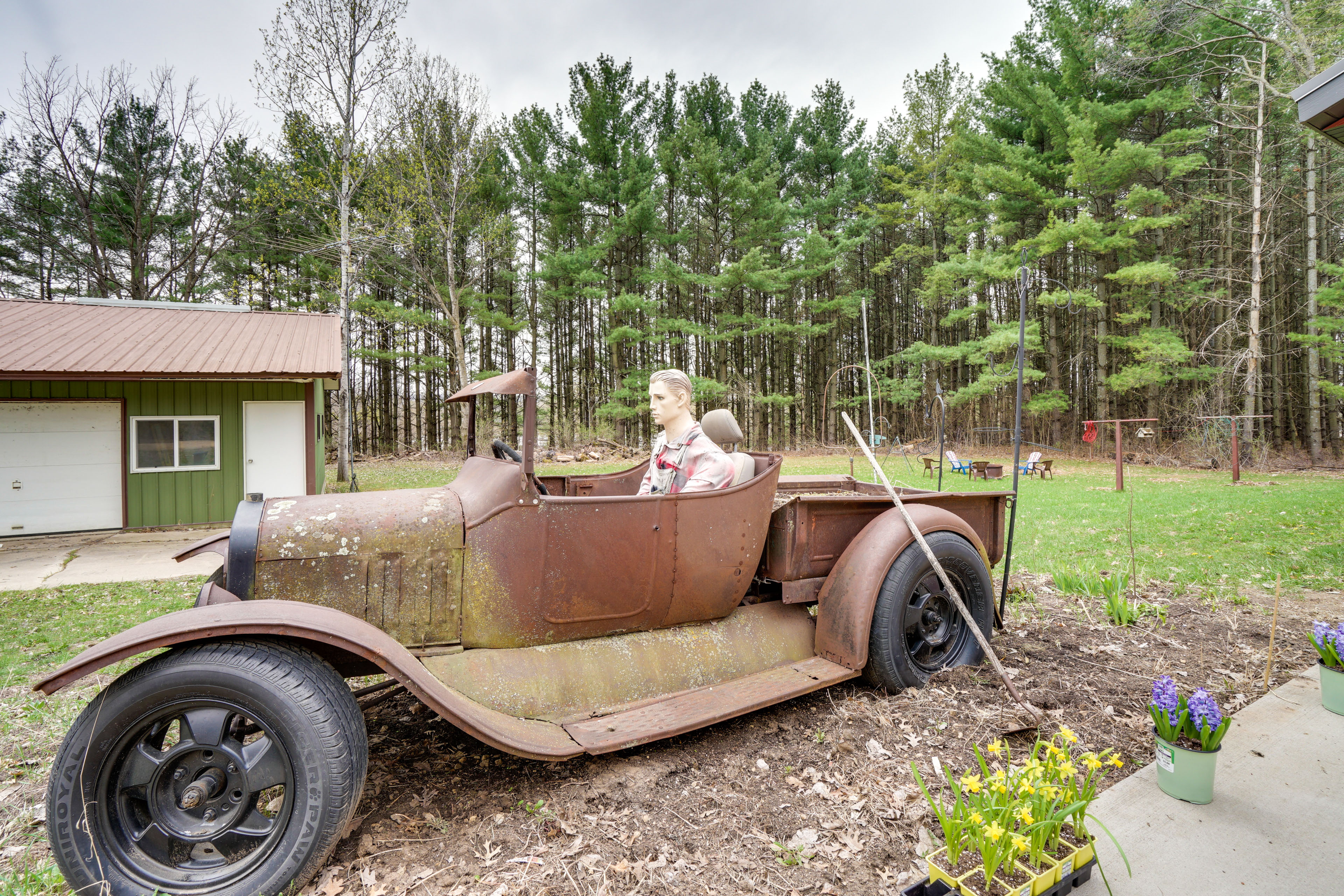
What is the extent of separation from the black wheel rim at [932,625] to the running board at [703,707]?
0.52 m

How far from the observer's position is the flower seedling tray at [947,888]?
5.40ft

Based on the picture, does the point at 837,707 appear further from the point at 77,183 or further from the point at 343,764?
the point at 77,183

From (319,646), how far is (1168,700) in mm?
3179

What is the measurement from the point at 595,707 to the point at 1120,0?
26332mm

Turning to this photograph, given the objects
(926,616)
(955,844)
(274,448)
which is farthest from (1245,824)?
(274,448)

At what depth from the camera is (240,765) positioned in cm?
180

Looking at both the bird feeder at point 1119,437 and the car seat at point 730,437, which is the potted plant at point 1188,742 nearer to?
the car seat at point 730,437

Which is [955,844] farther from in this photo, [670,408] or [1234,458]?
[1234,458]

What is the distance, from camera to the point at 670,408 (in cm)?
303

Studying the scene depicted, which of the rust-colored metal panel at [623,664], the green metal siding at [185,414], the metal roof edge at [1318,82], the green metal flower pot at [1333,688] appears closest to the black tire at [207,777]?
the rust-colored metal panel at [623,664]

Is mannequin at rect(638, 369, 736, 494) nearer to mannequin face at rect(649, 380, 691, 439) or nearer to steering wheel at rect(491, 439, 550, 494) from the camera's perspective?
mannequin face at rect(649, 380, 691, 439)

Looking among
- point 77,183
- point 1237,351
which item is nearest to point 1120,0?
point 1237,351

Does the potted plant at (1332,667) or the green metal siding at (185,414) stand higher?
the green metal siding at (185,414)

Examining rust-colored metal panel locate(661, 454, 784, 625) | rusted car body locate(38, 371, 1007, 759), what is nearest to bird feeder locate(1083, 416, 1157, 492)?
rusted car body locate(38, 371, 1007, 759)
